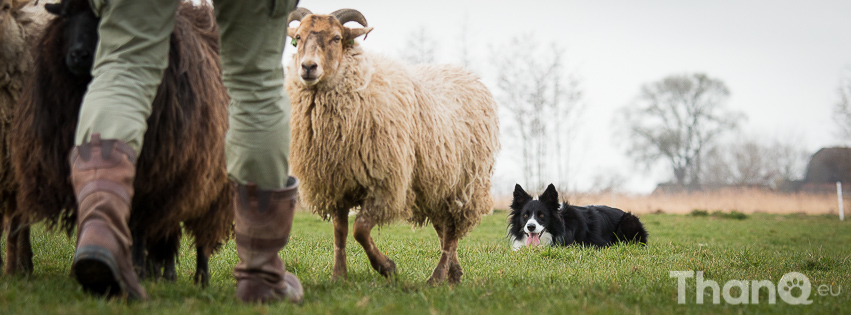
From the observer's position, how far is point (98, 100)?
2.03 meters

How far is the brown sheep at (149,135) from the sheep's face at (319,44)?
114cm

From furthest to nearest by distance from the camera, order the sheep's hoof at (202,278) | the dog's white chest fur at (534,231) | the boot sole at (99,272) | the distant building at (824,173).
Answer: 1. the distant building at (824,173)
2. the dog's white chest fur at (534,231)
3. the sheep's hoof at (202,278)
4. the boot sole at (99,272)

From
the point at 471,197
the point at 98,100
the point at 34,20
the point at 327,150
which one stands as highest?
the point at 34,20

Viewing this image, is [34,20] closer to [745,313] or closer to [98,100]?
[98,100]

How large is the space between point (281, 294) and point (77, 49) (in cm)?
128

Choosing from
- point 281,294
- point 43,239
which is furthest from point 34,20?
point 43,239

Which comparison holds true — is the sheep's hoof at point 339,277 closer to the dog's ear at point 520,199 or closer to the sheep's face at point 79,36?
the sheep's face at point 79,36

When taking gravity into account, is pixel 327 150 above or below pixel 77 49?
below

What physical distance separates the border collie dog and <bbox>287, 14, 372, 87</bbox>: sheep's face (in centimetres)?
435

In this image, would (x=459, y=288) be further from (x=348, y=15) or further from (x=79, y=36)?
(x=348, y=15)

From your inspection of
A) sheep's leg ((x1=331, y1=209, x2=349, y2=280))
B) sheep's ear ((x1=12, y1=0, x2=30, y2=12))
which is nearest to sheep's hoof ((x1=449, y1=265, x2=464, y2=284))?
sheep's leg ((x1=331, y1=209, x2=349, y2=280))

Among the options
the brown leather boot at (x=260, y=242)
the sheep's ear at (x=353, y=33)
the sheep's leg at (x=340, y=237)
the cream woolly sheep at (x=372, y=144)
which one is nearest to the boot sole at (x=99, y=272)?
the brown leather boot at (x=260, y=242)

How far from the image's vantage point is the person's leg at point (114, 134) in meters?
1.90

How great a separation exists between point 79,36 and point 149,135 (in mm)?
473
